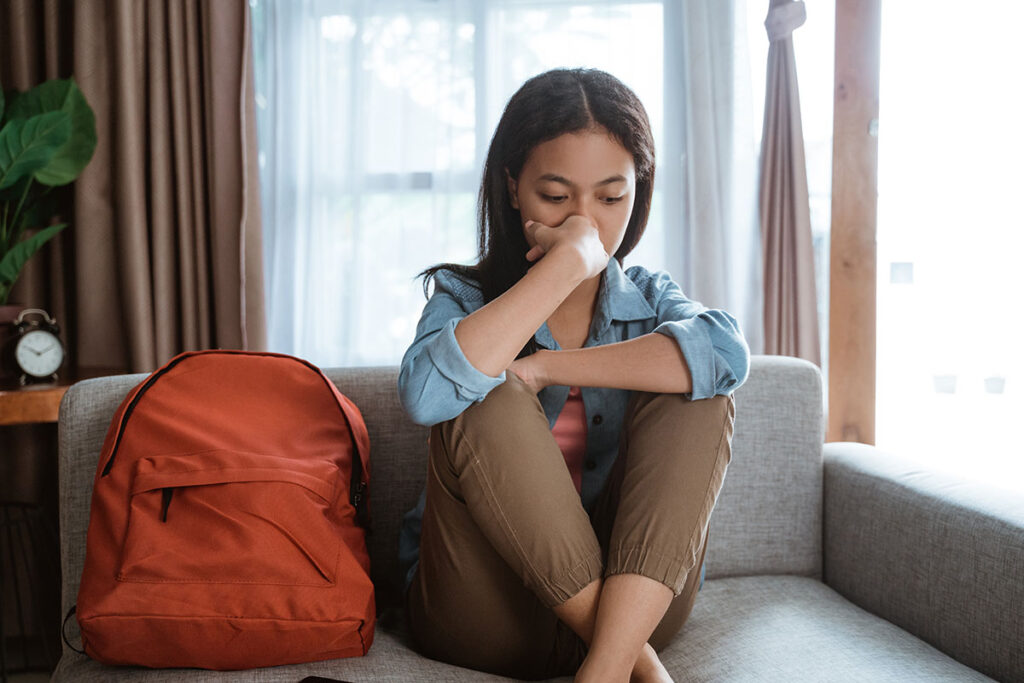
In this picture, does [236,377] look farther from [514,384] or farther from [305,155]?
[305,155]

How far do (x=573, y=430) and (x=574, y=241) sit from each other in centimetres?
33

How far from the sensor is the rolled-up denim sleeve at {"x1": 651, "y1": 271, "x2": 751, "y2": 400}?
0.97m

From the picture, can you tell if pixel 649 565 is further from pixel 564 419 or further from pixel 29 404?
pixel 29 404

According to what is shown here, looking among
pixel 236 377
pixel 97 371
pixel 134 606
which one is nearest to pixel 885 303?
pixel 236 377

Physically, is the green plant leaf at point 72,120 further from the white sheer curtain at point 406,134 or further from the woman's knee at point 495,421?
the woman's knee at point 495,421

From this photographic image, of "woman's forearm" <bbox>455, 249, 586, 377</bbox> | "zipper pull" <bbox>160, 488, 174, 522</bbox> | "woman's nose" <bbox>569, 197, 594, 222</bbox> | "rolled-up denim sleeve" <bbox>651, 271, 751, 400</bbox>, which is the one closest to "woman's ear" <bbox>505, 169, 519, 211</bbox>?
"woman's nose" <bbox>569, 197, 594, 222</bbox>

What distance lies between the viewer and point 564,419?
1.19 metres

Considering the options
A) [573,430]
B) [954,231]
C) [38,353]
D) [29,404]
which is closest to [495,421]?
[573,430]

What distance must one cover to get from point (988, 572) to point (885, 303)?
1.32 meters

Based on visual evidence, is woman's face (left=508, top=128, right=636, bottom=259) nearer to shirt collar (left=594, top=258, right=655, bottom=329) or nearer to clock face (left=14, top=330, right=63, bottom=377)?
shirt collar (left=594, top=258, right=655, bottom=329)

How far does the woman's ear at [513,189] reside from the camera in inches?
46.7

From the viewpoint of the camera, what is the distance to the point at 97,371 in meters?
1.98

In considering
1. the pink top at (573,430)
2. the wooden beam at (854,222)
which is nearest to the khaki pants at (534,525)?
the pink top at (573,430)

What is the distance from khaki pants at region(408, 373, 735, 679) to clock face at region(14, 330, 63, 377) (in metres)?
1.24
